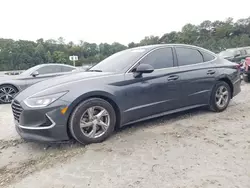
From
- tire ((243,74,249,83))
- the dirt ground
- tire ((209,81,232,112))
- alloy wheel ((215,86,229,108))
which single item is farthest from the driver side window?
tire ((243,74,249,83))

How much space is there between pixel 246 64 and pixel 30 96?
804cm

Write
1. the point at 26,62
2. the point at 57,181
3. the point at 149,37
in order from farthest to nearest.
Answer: the point at 149,37
the point at 26,62
the point at 57,181

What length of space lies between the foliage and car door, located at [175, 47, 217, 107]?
Result: 2066 cm

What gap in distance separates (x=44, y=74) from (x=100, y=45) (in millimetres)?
51787

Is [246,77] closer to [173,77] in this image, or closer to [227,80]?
[227,80]

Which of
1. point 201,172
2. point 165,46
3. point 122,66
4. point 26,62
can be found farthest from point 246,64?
point 26,62

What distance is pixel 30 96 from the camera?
3123 millimetres

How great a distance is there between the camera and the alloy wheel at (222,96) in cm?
461

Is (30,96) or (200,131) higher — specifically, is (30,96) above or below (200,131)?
above

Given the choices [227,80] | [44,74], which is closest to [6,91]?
[44,74]

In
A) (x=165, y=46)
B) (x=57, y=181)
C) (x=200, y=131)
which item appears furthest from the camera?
(x=165, y=46)

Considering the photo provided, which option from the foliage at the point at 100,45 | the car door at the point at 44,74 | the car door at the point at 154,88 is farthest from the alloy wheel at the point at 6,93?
the foliage at the point at 100,45

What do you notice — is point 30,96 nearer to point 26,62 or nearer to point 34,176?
point 34,176

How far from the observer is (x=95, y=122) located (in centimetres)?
321
